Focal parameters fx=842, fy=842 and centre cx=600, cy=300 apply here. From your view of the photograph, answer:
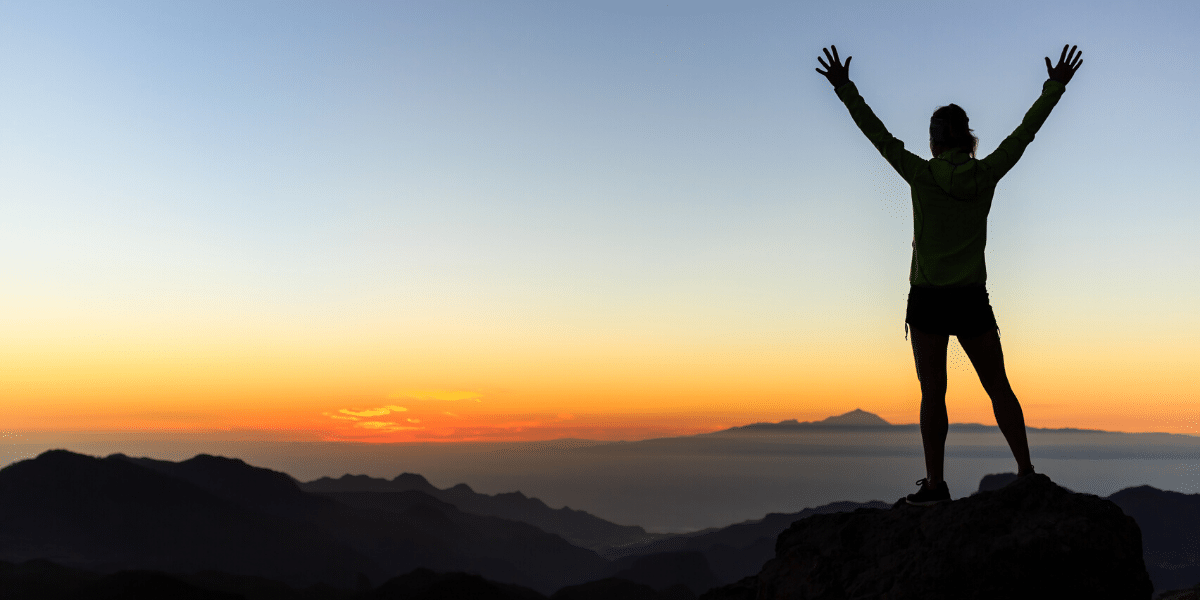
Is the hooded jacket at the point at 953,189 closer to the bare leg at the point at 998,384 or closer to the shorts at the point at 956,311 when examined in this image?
the shorts at the point at 956,311

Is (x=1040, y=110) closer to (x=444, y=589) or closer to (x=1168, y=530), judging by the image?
(x=444, y=589)

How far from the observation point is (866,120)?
637 centimetres

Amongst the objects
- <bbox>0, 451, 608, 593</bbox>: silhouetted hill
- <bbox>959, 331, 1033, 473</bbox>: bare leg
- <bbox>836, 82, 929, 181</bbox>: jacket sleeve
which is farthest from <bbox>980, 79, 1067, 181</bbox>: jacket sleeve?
<bbox>0, 451, 608, 593</bbox>: silhouetted hill

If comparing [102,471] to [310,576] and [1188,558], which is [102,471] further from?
Answer: [1188,558]

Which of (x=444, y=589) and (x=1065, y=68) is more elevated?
(x=1065, y=68)

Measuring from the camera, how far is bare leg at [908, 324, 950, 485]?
6418mm

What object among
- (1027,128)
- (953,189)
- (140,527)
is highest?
(1027,128)

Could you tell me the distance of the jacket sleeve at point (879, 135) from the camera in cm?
628

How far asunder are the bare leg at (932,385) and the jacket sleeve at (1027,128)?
129 centimetres

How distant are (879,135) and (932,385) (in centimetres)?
195

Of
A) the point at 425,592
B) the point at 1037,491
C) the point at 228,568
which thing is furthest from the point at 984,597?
the point at 228,568

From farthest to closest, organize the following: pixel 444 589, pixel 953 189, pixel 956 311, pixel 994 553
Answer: pixel 444 589 < pixel 956 311 < pixel 953 189 < pixel 994 553

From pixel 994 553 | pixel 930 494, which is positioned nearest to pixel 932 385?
pixel 930 494

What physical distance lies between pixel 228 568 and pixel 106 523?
90.6 ft
